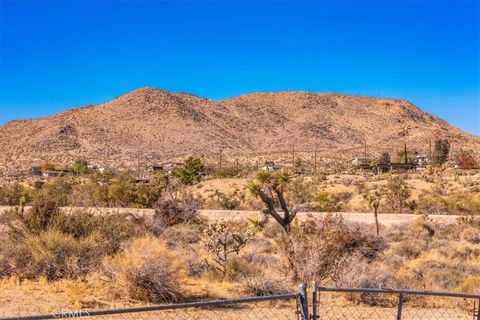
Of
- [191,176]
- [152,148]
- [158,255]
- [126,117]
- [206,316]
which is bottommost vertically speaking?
[206,316]

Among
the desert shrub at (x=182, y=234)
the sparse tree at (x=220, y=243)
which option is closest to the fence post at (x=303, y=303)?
the sparse tree at (x=220, y=243)

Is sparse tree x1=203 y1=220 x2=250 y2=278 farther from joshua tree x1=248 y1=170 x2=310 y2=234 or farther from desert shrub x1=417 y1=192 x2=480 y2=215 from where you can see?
desert shrub x1=417 y1=192 x2=480 y2=215

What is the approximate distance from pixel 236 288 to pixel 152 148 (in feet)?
315

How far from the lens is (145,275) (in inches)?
478

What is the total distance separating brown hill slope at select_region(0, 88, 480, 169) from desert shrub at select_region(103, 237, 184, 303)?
280ft

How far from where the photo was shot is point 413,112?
150 meters

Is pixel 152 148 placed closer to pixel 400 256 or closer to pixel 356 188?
pixel 356 188

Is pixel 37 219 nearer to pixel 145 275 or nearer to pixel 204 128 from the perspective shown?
pixel 145 275

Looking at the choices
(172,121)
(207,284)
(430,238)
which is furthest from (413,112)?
(207,284)

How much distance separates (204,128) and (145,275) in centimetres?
10714

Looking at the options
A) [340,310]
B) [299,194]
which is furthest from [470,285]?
[299,194]

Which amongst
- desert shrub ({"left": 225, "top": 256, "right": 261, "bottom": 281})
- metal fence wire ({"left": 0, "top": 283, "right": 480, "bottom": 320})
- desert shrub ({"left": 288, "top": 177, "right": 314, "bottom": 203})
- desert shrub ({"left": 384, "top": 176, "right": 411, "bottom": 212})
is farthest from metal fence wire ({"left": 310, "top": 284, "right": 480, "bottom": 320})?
desert shrub ({"left": 288, "top": 177, "right": 314, "bottom": 203})

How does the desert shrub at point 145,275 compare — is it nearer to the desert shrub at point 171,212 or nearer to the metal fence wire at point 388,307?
the metal fence wire at point 388,307

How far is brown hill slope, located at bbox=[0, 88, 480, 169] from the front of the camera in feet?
350
